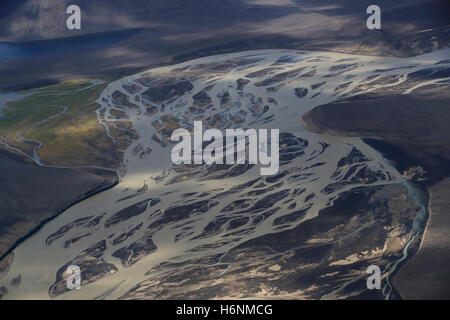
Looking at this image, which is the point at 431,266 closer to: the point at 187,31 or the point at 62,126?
the point at 62,126

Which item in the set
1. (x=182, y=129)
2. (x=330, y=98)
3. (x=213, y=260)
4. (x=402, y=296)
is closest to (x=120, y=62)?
(x=182, y=129)

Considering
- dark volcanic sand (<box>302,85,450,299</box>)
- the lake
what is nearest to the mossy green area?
dark volcanic sand (<box>302,85,450,299</box>)

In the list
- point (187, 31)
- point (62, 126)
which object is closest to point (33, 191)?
point (62, 126)

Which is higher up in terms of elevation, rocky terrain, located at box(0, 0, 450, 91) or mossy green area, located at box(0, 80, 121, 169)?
rocky terrain, located at box(0, 0, 450, 91)

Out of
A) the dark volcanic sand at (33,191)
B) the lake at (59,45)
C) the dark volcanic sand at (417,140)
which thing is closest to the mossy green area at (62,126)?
the dark volcanic sand at (33,191)

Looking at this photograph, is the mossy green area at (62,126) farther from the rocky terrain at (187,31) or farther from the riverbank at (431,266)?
the riverbank at (431,266)

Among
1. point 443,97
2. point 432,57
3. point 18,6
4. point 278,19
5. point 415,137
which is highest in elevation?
point 18,6

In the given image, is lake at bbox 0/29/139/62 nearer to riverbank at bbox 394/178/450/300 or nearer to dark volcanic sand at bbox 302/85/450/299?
dark volcanic sand at bbox 302/85/450/299

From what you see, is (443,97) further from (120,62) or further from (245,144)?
(120,62)
